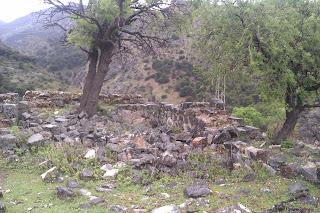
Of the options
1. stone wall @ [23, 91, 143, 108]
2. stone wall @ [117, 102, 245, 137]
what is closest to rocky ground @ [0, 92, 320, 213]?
stone wall @ [117, 102, 245, 137]

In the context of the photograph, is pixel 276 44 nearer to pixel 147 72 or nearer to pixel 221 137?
pixel 221 137

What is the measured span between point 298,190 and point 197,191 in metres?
1.90

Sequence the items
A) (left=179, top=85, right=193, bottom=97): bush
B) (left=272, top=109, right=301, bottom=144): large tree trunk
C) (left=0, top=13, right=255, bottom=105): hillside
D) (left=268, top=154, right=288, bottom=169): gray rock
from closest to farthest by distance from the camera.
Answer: (left=268, top=154, right=288, bottom=169): gray rock → (left=272, top=109, right=301, bottom=144): large tree trunk → (left=179, top=85, right=193, bottom=97): bush → (left=0, top=13, right=255, bottom=105): hillside

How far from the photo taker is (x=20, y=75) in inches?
1766

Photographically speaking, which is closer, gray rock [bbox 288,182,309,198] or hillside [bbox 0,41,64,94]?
gray rock [bbox 288,182,309,198]

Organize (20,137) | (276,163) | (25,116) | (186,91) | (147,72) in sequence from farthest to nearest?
(147,72), (186,91), (25,116), (20,137), (276,163)

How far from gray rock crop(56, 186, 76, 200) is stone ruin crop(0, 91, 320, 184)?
6.39 ft

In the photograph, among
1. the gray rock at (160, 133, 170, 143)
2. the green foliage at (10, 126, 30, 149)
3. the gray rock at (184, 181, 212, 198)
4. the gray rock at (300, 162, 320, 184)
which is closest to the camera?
the gray rock at (184, 181, 212, 198)

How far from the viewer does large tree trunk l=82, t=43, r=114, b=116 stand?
16375 mm

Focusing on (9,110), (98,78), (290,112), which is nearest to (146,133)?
(290,112)

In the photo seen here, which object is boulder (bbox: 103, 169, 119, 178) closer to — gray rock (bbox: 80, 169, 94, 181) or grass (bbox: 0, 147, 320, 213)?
grass (bbox: 0, 147, 320, 213)

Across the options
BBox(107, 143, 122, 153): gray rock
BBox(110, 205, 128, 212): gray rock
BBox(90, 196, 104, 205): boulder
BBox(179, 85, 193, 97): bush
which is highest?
BBox(107, 143, 122, 153): gray rock

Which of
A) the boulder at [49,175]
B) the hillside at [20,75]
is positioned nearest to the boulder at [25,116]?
the boulder at [49,175]

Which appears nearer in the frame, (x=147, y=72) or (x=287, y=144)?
(x=287, y=144)
